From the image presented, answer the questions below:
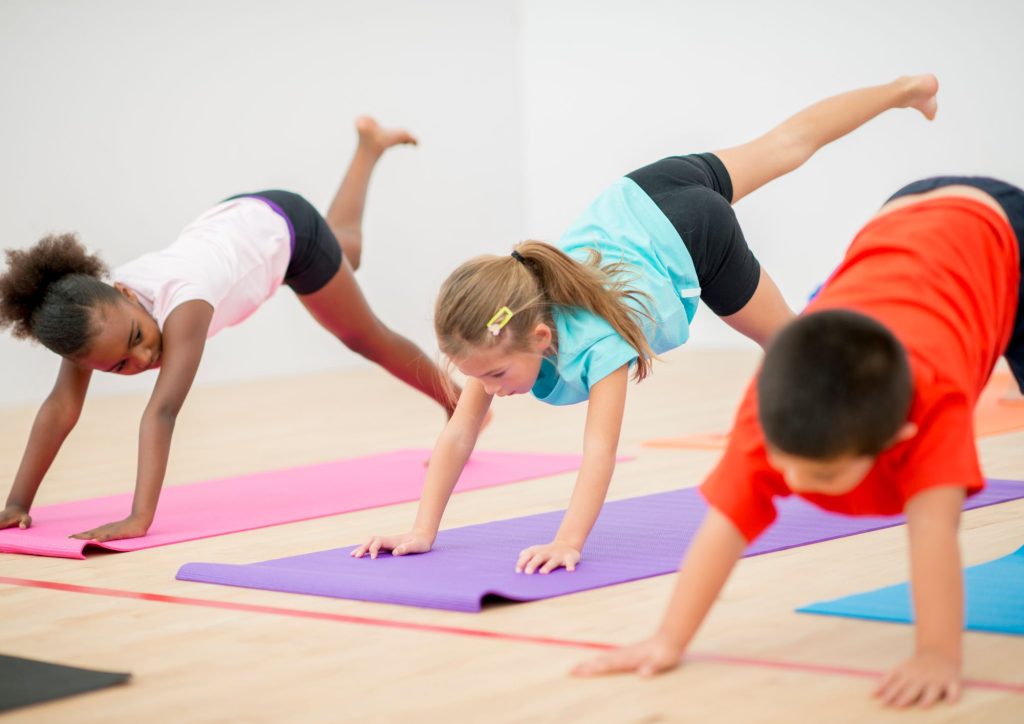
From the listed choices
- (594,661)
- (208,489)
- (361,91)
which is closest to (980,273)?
(594,661)

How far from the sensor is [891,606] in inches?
66.5

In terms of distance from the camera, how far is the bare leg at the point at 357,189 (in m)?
3.80

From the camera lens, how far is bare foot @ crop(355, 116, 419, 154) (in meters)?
3.88

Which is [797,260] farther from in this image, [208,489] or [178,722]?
[178,722]

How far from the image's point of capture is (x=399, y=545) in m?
2.21

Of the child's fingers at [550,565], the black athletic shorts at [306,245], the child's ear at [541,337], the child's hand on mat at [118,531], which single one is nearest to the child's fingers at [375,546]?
the child's fingers at [550,565]

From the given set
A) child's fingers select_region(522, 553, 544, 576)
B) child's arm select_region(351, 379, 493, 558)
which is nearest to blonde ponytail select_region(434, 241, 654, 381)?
child's arm select_region(351, 379, 493, 558)

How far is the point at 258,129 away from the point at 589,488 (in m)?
5.11

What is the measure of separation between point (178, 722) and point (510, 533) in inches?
42.1

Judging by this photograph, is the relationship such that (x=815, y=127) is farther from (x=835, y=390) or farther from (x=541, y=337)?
(x=835, y=390)

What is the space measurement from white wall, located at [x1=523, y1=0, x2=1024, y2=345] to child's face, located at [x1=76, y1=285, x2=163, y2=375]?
4467 mm

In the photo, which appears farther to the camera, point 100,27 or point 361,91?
point 361,91

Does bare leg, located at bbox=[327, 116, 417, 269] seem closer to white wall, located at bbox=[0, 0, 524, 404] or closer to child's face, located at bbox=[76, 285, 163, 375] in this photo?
child's face, located at bbox=[76, 285, 163, 375]

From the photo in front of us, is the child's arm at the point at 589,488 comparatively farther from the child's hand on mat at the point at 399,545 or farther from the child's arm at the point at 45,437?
the child's arm at the point at 45,437
